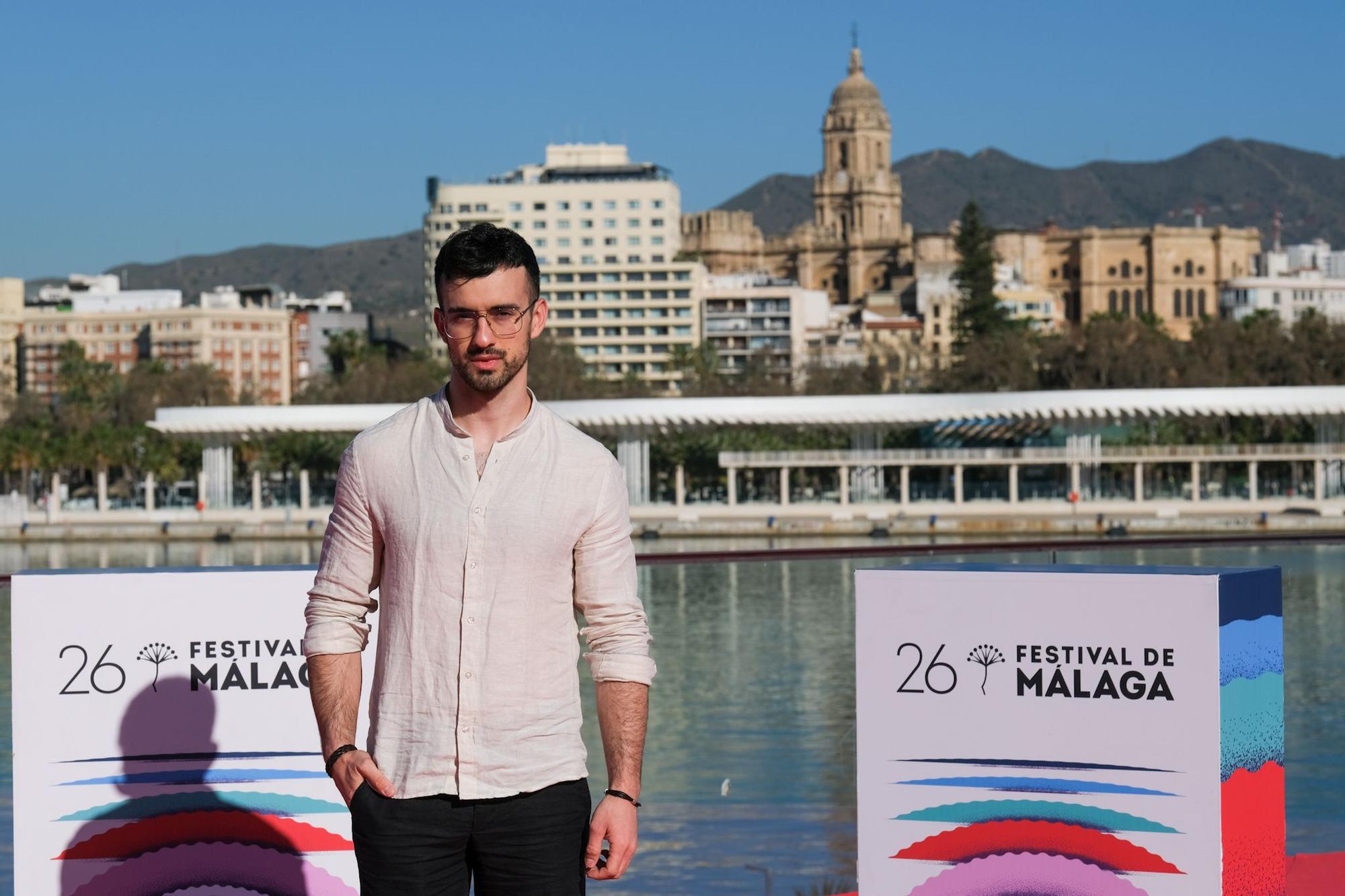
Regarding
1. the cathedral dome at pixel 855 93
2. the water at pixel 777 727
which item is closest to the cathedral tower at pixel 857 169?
the cathedral dome at pixel 855 93

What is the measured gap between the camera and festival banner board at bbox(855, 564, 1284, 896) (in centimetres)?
461

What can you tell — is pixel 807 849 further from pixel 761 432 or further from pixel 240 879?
pixel 761 432

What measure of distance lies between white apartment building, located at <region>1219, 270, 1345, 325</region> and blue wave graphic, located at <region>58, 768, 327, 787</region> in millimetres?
133109

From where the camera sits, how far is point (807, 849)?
9836mm

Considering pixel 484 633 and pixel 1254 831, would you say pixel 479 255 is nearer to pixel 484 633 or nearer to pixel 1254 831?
pixel 484 633

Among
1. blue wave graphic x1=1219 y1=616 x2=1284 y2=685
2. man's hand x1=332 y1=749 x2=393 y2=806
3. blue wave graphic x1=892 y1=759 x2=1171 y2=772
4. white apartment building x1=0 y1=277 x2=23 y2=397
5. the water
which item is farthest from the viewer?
white apartment building x1=0 y1=277 x2=23 y2=397

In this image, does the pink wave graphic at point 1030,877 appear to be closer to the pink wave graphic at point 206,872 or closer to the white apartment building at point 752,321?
the pink wave graphic at point 206,872

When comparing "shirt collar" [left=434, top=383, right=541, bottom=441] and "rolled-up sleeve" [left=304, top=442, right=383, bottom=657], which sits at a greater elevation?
"shirt collar" [left=434, top=383, right=541, bottom=441]

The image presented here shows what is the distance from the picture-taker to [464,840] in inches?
139

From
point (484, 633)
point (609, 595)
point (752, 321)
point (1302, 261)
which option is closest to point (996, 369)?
point (752, 321)

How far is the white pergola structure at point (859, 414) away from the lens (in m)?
59.0

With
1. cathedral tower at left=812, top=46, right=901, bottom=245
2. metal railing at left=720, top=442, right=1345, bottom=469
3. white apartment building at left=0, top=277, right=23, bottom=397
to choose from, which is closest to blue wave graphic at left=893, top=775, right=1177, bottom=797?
metal railing at left=720, top=442, right=1345, bottom=469

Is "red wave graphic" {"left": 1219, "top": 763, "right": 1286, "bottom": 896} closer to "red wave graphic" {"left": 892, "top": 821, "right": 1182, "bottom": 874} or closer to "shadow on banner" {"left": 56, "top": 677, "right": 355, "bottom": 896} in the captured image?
"red wave graphic" {"left": 892, "top": 821, "right": 1182, "bottom": 874}

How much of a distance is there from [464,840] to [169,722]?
5.05 feet
